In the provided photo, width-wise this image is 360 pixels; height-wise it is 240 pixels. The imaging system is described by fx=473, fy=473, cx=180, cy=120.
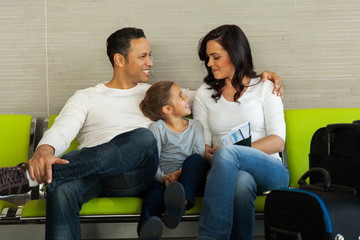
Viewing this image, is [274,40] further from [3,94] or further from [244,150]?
[3,94]

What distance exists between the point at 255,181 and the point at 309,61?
1.33 meters

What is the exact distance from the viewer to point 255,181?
2.54 metres

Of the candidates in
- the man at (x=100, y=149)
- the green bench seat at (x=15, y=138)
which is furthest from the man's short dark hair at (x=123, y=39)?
the green bench seat at (x=15, y=138)

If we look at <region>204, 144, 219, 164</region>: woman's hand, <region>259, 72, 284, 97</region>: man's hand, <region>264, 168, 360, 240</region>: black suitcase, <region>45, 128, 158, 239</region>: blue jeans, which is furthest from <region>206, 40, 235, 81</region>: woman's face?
<region>264, 168, 360, 240</region>: black suitcase

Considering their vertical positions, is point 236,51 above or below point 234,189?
above

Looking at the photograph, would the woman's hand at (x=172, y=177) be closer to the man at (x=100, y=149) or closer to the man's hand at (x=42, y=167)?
the man at (x=100, y=149)

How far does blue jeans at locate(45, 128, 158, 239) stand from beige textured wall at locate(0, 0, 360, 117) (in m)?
1.11

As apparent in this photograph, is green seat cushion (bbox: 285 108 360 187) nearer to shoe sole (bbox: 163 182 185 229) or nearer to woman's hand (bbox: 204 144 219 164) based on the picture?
woman's hand (bbox: 204 144 219 164)

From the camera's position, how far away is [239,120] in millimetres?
2916

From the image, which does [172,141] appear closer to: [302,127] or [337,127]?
[302,127]

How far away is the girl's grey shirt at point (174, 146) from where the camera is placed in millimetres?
2873

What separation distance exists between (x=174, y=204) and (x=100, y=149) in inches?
18.8

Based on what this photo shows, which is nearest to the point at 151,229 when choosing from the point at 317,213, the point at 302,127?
the point at 317,213

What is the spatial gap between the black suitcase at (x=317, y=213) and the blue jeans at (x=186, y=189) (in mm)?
499
